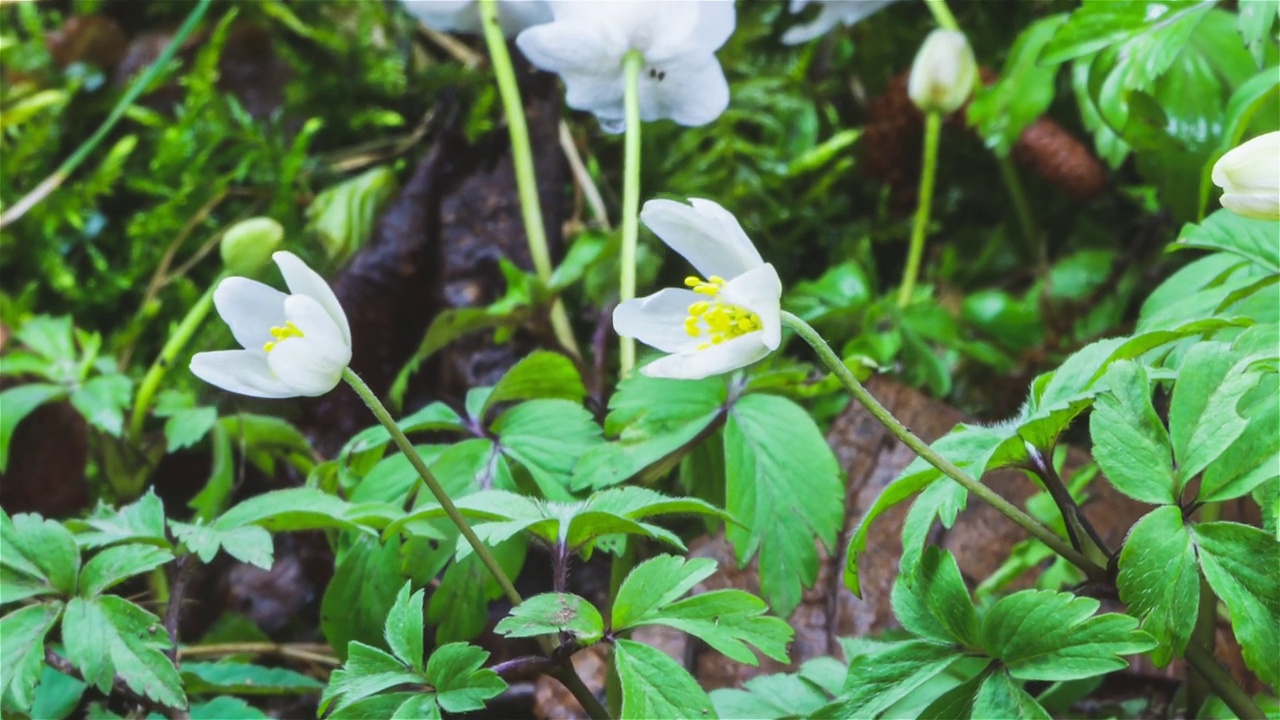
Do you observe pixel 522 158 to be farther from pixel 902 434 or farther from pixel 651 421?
pixel 902 434

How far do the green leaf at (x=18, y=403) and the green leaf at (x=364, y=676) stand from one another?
29.3 inches

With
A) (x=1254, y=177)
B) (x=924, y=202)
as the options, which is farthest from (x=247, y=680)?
(x=924, y=202)

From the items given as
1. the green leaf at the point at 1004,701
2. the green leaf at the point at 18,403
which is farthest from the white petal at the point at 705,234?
the green leaf at the point at 18,403

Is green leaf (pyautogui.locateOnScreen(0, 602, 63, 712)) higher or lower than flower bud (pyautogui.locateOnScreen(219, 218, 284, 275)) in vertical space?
higher

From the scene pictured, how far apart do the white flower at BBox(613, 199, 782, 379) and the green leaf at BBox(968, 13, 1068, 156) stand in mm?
784

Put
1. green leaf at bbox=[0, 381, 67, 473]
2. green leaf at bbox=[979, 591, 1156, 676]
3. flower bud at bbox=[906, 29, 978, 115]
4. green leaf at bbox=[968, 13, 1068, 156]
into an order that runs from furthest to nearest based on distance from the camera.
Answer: flower bud at bbox=[906, 29, 978, 115] < green leaf at bbox=[968, 13, 1068, 156] < green leaf at bbox=[0, 381, 67, 473] < green leaf at bbox=[979, 591, 1156, 676]

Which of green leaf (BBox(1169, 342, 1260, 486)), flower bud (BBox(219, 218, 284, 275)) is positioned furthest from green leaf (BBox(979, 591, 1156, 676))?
flower bud (BBox(219, 218, 284, 275))

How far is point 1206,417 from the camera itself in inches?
25.5

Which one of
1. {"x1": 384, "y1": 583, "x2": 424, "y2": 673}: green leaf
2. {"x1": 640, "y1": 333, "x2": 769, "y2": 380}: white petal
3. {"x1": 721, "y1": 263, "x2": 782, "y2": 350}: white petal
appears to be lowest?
{"x1": 384, "y1": 583, "x2": 424, "y2": 673}: green leaf

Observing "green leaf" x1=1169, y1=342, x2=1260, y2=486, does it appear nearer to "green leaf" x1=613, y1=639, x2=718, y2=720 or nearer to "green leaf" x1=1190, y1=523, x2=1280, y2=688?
"green leaf" x1=1190, y1=523, x2=1280, y2=688

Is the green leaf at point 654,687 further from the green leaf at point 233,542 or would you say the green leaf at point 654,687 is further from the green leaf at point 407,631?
the green leaf at point 233,542

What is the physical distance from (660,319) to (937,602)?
286 millimetres

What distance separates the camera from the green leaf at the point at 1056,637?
0.60m

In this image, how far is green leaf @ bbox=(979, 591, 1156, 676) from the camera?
60 centimetres
